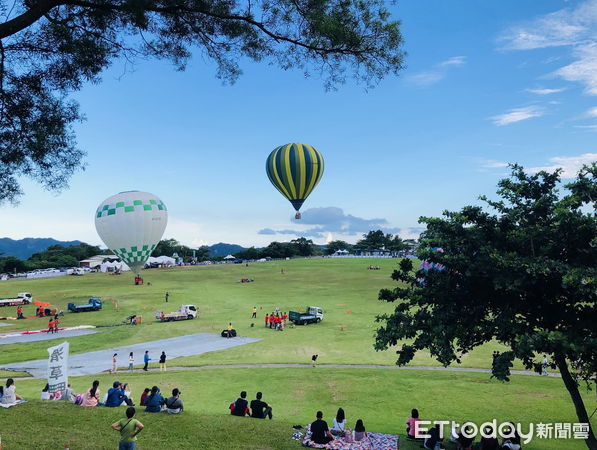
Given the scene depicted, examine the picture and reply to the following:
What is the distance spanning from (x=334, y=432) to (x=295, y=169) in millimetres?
40462

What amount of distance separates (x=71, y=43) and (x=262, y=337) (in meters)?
32.1

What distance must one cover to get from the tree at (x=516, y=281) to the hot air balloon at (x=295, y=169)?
38.6 m

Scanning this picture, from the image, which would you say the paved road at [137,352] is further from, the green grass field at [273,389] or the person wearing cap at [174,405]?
the person wearing cap at [174,405]

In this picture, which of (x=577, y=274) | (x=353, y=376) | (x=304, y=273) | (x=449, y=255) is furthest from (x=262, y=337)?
(x=304, y=273)

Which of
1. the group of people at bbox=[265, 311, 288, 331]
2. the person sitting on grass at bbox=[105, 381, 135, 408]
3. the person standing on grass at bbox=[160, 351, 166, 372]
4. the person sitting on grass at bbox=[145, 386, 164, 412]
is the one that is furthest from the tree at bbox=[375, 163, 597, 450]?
the group of people at bbox=[265, 311, 288, 331]

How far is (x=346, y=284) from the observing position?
3132 inches

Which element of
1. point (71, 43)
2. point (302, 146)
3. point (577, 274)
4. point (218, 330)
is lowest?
point (218, 330)

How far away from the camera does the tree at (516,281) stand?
12383 mm

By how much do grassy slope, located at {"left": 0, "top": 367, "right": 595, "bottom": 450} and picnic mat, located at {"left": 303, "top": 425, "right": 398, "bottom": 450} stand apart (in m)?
0.54

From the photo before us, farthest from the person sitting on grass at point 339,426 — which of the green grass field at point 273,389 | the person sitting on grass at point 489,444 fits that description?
the person sitting on grass at point 489,444

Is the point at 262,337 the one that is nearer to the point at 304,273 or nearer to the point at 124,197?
the point at 124,197

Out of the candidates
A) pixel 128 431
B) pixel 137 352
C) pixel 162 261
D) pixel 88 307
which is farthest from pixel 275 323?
pixel 162 261

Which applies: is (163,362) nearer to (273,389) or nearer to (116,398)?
(273,389)

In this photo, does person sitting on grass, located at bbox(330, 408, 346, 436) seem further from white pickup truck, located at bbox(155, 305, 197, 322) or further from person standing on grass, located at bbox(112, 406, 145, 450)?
white pickup truck, located at bbox(155, 305, 197, 322)
